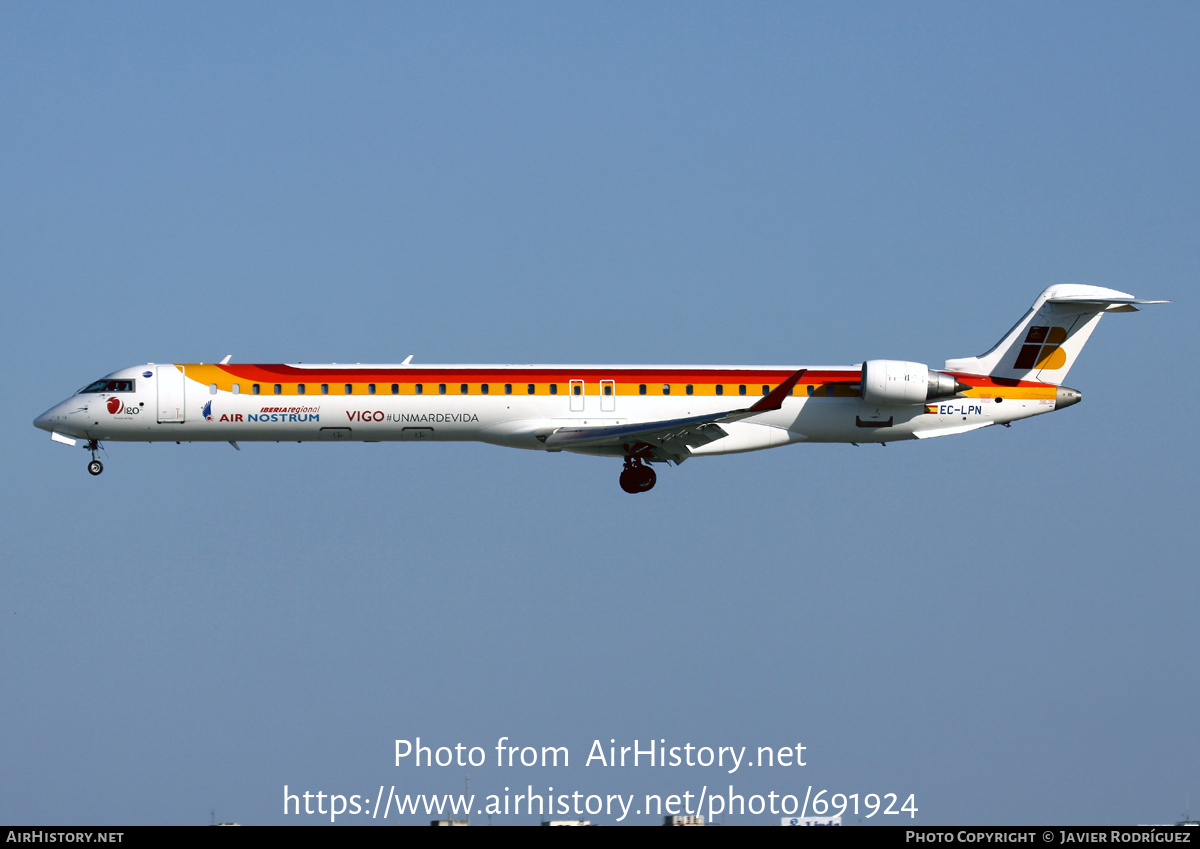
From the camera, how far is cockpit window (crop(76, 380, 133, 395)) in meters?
44.2

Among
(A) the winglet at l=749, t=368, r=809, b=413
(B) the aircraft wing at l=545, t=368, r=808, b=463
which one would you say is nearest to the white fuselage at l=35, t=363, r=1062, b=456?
(B) the aircraft wing at l=545, t=368, r=808, b=463

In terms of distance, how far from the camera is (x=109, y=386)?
4431 centimetres

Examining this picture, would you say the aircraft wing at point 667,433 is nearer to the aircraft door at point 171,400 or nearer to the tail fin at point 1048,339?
the tail fin at point 1048,339

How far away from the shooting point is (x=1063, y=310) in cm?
4678

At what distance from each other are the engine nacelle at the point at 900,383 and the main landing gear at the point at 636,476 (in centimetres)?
602

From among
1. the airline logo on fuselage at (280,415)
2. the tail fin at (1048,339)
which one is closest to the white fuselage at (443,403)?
the airline logo on fuselage at (280,415)
